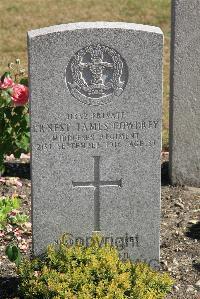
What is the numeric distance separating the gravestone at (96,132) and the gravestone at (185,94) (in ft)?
6.02

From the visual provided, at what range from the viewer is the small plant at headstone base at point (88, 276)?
4.85m

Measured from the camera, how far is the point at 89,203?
17.3 ft

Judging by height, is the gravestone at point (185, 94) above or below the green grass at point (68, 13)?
below

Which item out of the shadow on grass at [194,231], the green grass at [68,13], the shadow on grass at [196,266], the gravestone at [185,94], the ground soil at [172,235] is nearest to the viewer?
the ground soil at [172,235]

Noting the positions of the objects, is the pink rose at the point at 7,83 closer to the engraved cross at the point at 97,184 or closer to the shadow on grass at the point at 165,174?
the engraved cross at the point at 97,184

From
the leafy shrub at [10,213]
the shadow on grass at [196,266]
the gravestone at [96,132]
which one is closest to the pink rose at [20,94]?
the leafy shrub at [10,213]

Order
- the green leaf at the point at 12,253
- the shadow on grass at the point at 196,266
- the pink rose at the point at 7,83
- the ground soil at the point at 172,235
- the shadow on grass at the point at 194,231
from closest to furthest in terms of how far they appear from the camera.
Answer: the green leaf at the point at 12,253 → the ground soil at the point at 172,235 → the shadow on grass at the point at 196,266 → the shadow on grass at the point at 194,231 → the pink rose at the point at 7,83

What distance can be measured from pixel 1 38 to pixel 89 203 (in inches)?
337

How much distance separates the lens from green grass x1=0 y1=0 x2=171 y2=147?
45.3 feet

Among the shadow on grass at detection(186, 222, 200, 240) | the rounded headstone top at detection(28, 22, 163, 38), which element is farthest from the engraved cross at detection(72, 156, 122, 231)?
the shadow on grass at detection(186, 222, 200, 240)

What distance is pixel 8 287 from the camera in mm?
5383

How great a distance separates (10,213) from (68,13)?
8715 millimetres

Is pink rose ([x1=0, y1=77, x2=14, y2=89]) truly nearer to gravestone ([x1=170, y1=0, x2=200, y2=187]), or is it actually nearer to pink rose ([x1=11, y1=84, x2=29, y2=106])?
pink rose ([x1=11, y1=84, x2=29, y2=106])

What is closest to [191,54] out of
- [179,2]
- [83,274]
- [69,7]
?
[179,2]
